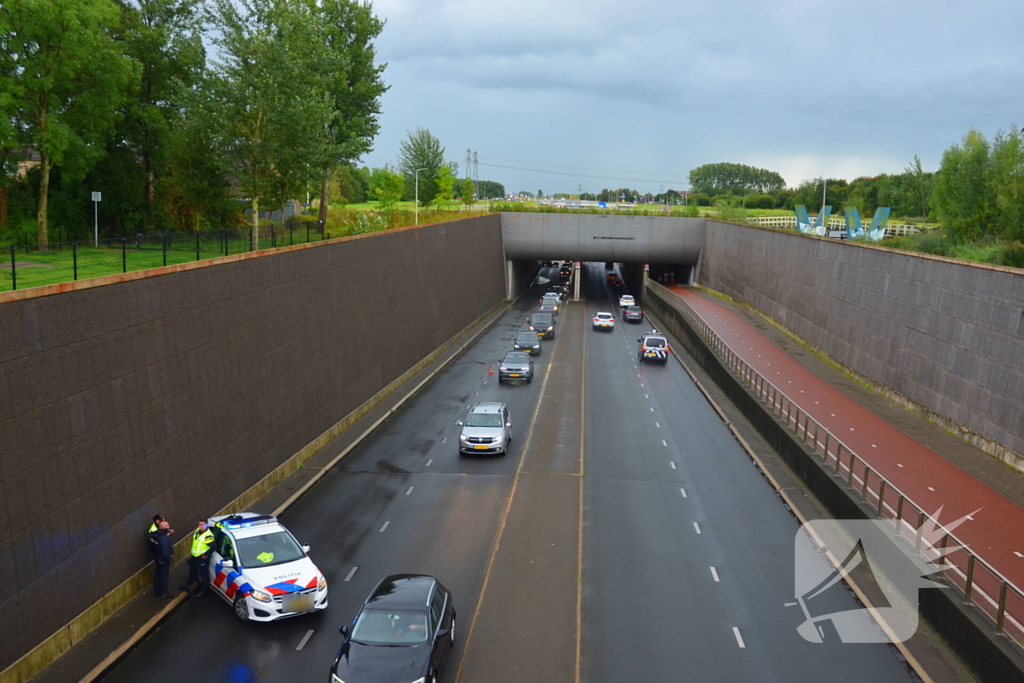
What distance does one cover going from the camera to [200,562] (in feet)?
55.0

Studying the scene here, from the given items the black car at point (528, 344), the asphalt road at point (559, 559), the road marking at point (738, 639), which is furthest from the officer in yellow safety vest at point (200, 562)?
the black car at point (528, 344)

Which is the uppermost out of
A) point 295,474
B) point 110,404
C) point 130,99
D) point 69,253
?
point 130,99

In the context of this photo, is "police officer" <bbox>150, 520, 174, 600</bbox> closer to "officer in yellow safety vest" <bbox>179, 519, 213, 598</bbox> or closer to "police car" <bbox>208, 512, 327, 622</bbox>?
"officer in yellow safety vest" <bbox>179, 519, 213, 598</bbox>

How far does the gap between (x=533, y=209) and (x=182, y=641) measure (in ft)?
243

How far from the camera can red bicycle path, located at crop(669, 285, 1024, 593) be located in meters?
17.3

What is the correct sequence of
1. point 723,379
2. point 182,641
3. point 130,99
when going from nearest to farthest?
point 182,641 < point 130,99 < point 723,379

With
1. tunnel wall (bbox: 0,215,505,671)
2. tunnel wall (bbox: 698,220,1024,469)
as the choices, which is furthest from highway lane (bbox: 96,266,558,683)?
tunnel wall (bbox: 698,220,1024,469)

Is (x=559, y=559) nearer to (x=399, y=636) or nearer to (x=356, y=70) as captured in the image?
(x=399, y=636)

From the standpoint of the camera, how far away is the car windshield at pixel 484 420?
28006mm

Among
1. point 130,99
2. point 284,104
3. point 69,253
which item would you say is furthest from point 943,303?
point 130,99

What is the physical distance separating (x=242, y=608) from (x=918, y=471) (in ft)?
56.8

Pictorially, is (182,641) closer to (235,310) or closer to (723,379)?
(235,310)

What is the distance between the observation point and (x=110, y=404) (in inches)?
624

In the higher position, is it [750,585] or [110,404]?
[110,404]
